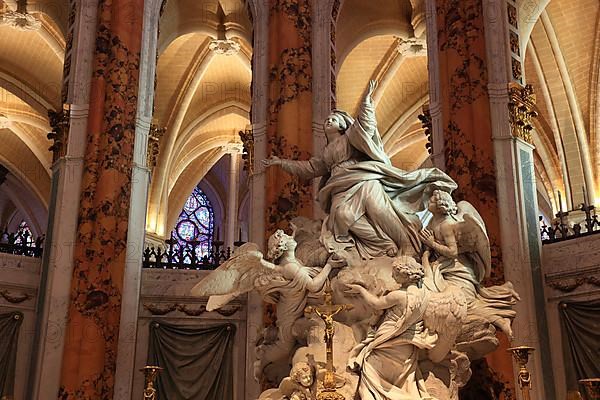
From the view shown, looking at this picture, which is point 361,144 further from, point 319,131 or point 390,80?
point 390,80

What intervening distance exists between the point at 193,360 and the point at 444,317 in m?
5.45

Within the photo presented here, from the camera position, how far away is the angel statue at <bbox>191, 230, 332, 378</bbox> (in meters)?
6.21

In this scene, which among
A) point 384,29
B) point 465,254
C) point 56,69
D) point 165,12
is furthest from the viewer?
point 56,69

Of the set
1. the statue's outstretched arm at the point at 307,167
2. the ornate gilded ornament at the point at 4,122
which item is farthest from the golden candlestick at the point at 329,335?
the ornate gilded ornament at the point at 4,122

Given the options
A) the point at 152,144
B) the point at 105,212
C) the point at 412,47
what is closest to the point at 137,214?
the point at 105,212

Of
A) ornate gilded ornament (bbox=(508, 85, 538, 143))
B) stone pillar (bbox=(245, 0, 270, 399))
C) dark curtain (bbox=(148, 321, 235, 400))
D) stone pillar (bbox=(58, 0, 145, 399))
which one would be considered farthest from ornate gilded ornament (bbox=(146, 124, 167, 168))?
ornate gilded ornament (bbox=(508, 85, 538, 143))

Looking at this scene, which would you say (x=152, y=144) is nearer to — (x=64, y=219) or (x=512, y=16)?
(x=64, y=219)

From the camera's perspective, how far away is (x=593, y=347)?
9.29m

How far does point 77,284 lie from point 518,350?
5683 mm

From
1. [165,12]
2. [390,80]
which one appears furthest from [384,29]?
Answer: [165,12]

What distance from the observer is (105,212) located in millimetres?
9859

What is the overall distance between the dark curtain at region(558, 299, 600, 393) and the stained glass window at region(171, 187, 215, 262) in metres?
13.2

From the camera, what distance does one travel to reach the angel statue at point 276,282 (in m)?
6.21

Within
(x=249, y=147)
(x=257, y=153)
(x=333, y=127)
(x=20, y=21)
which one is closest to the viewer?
(x=333, y=127)
